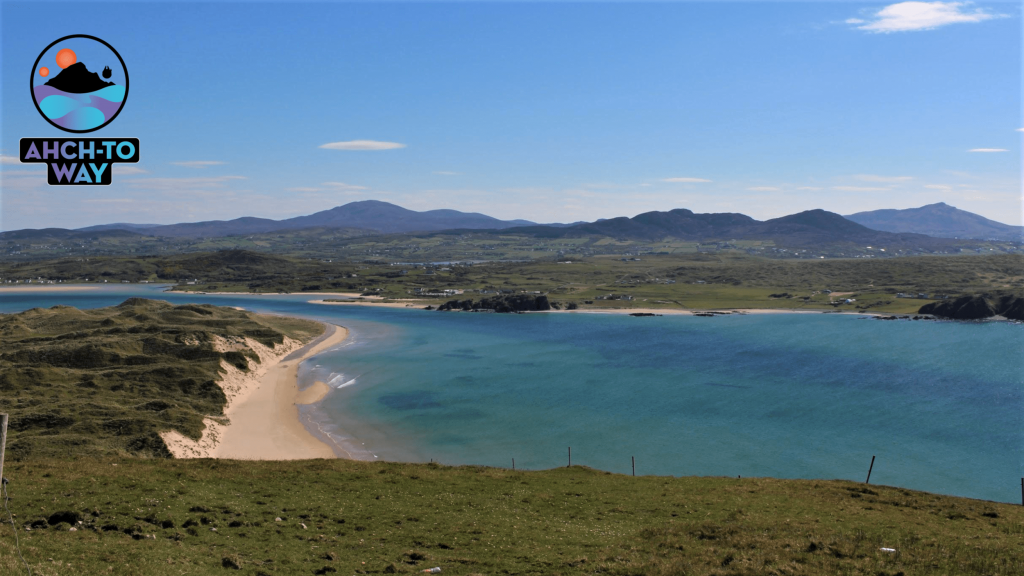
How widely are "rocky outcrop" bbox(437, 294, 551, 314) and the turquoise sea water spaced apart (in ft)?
152

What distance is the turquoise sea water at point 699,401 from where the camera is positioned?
186ft

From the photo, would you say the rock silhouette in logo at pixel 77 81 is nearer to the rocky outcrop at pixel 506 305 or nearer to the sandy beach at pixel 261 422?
the sandy beach at pixel 261 422

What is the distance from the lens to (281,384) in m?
82.6

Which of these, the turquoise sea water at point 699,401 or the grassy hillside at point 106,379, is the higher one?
the grassy hillside at point 106,379

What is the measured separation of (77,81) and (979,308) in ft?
683

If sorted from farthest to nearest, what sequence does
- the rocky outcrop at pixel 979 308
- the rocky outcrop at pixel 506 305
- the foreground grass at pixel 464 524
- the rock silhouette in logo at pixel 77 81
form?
the rocky outcrop at pixel 506 305 → the rocky outcrop at pixel 979 308 → the rock silhouette in logo at pixel 77 81 → the foreground grass at pixel 464 524

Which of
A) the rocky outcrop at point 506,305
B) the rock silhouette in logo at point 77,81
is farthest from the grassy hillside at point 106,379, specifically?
the rocky outcrop at point 506,305

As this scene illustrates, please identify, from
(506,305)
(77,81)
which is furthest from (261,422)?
(506,305)

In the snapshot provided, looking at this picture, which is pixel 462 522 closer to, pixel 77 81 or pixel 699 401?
pixel 77 81

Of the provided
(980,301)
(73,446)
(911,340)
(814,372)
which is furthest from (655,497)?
(980,301)

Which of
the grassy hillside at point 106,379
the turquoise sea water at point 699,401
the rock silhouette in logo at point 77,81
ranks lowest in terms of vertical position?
the turquoise sea water at point 699,401

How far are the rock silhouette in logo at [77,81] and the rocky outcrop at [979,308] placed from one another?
20178cm

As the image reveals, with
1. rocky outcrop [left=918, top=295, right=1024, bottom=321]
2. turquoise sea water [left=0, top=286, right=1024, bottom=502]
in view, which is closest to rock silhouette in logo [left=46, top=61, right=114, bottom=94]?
turquoise sea water [left=0, top=286, right=1024, bottom=502]

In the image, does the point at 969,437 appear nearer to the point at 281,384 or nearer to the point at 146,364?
the point at 281,384
